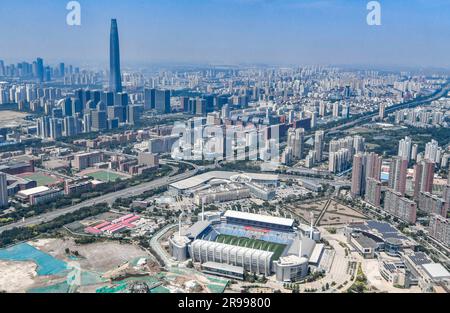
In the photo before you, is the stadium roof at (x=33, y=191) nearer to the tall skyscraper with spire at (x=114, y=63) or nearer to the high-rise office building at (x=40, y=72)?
the tall skyscraper with spire at (x=114, y=63)

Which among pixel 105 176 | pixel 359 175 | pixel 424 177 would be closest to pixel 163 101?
pixel 105 176

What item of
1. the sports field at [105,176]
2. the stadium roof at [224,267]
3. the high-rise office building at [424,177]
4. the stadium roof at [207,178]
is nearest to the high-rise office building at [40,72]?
the sports field at [105,176]

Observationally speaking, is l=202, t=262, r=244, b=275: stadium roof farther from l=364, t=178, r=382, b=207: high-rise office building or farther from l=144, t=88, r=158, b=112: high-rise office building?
l=144, t=88, r=158, b=112: high-rise office building

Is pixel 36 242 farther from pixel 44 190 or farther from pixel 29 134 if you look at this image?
pixel 29 134

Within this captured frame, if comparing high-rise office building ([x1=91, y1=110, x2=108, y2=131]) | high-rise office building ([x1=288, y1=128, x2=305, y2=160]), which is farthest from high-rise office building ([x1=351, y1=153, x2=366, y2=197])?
high-rise office building ([x1=91, y1=110, x2=108, y2=131])

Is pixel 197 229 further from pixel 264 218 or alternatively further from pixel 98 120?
pixel 98 120
